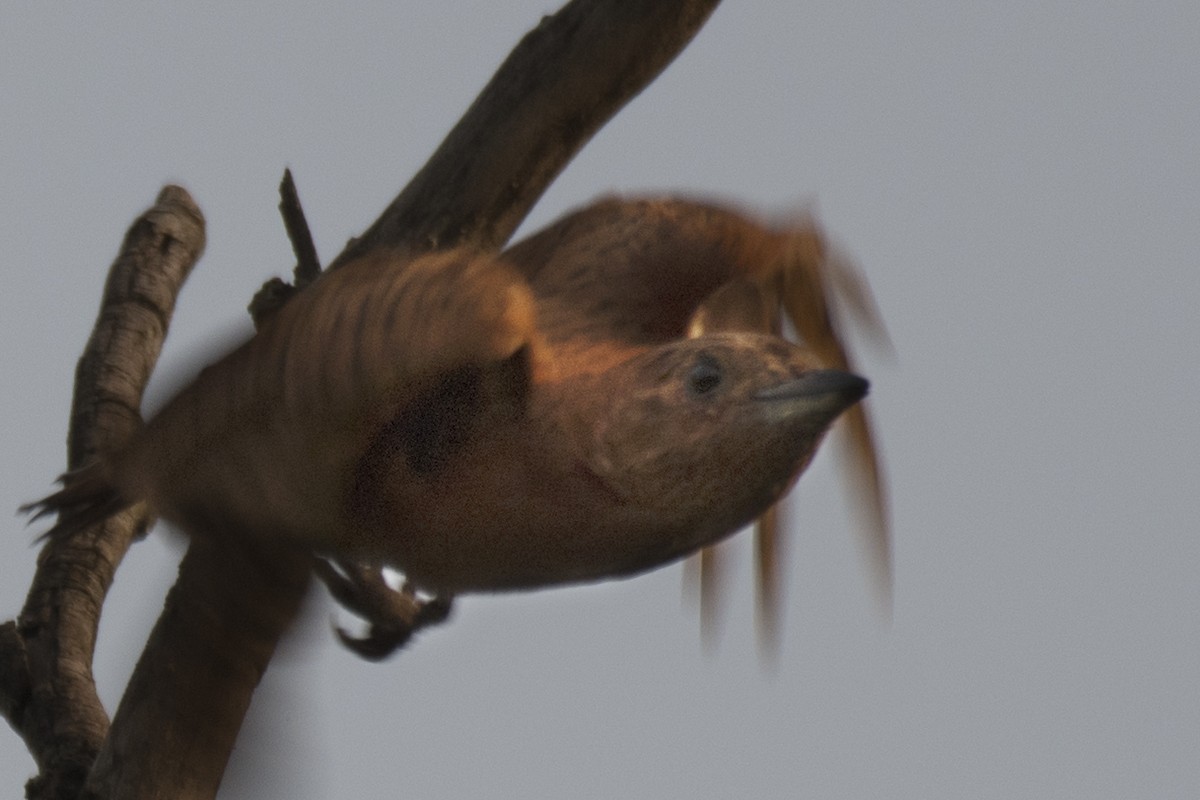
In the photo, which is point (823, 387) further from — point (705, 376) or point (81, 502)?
point (81, 502)

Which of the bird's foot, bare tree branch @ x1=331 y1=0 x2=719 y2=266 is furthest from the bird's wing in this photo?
bare tree branch @ x1=331 y1=0 x2=719 y2=266

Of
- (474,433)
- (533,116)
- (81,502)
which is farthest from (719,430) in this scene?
(533,116)

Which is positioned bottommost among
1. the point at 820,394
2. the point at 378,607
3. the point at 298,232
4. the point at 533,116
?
the point at 378,607

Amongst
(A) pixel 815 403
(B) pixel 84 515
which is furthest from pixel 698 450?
(B) pixel 84 515

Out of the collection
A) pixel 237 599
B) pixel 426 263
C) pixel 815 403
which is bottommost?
pixel 237 599

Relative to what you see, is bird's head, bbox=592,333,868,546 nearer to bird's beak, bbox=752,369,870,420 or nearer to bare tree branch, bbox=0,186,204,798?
bird's beak, bbox=752,369,870,420

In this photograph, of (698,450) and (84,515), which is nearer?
(698,450)

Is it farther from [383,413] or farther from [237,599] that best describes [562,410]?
[237,599]
